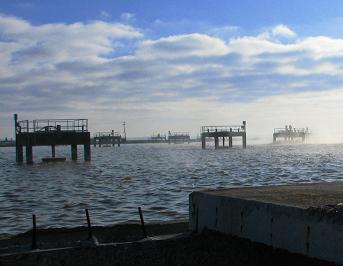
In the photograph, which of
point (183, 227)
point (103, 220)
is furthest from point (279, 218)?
point (103, 220)

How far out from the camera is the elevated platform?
21.9 feet

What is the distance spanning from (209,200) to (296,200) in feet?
4.96

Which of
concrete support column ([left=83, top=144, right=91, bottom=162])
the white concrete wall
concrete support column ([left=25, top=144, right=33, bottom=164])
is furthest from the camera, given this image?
concrete support column ([left=83, top=144, right=91, bottom=162])

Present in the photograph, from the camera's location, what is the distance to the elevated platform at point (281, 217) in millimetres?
6660

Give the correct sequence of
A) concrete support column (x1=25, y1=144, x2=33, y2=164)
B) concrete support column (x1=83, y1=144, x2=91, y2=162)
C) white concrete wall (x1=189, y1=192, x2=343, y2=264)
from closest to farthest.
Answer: white concrete wall (x1=189, y1=192, x2=343, y2=264)
concrete support column (x1=25, y1=144, x2=33, y2=164)
concrete support column (x1=83, y1=144, x2=91, y2=162)

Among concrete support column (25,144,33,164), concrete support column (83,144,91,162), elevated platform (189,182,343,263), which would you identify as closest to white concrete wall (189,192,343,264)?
elevated platform (189,182,343,263)

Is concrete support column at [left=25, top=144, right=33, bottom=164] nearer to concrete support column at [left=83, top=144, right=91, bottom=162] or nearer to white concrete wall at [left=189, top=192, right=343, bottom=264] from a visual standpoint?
concrete support column at [left=83, top=144, right=91, bottom=162]

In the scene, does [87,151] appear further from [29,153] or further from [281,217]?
[281,217]

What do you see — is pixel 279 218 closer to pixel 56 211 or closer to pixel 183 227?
pixel 183 227

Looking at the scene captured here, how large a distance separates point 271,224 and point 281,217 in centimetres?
25

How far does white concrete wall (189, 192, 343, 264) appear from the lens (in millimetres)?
6621

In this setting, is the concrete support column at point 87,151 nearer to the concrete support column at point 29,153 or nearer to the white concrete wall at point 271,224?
the concrete support column at point 29,153

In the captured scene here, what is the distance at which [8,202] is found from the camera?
19.2 meters

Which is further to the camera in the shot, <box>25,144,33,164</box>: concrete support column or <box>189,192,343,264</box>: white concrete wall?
<box>25,144,33,164</box>: concrete support column
